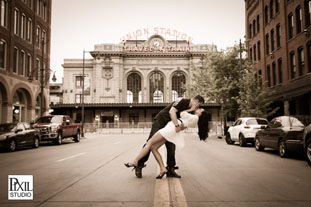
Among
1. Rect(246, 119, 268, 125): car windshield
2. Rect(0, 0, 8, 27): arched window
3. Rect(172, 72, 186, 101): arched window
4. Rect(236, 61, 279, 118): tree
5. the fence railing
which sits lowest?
the fence railing

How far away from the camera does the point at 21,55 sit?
3131cm

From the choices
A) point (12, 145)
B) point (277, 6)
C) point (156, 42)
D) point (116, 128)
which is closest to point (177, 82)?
point (156, 42)

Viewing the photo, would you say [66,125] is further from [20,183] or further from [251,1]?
[251,1]

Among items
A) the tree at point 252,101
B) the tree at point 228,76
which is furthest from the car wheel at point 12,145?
the tree at point 228,76

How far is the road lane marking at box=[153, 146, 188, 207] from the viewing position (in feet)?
14.9

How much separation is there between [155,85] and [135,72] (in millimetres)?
5143

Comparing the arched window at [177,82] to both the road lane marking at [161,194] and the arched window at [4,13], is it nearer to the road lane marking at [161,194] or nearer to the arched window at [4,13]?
the arched window at [4,13]

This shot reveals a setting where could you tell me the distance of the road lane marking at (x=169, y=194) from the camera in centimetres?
454

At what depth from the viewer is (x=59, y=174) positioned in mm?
7375

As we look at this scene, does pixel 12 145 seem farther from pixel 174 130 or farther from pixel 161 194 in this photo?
pixel 161 194

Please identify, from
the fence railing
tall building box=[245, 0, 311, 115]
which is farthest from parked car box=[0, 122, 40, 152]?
the fence railing

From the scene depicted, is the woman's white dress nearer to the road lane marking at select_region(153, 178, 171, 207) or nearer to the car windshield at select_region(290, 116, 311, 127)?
the road lane marking at select_region(153, 178, 171, 207)

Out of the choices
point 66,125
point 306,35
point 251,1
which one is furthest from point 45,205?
point 251,1

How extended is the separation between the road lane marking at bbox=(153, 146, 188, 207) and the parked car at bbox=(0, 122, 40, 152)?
1149 centimetres
